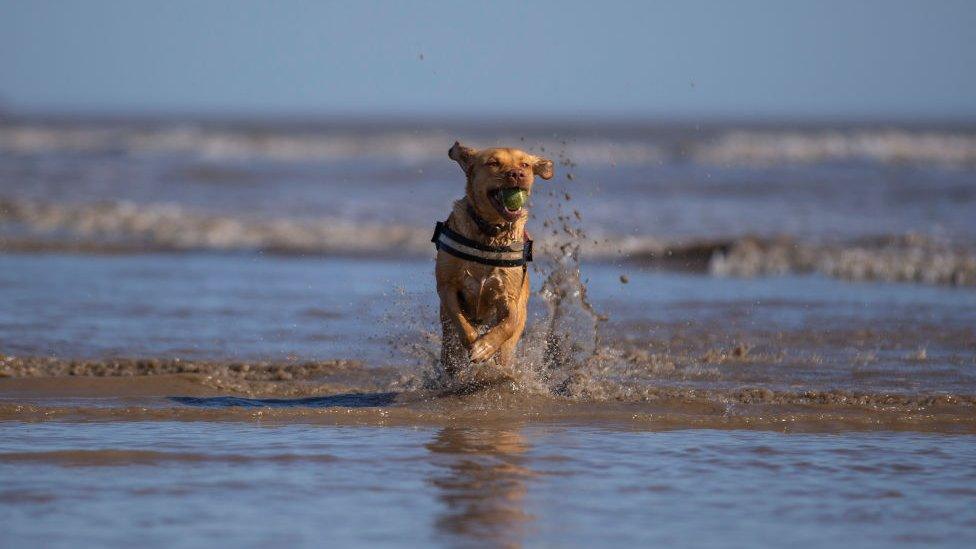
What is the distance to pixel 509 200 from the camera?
7008 millimetres

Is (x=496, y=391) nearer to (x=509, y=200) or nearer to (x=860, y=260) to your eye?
(x=509, y=200)

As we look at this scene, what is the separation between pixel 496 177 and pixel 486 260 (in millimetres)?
464

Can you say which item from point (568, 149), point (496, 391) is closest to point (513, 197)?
point (496, 391)

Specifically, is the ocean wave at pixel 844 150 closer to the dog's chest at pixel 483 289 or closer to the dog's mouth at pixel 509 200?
the dog's chest at pixel 483 289

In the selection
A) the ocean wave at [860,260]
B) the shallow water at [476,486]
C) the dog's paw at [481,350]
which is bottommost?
the shallow water at [476,486]

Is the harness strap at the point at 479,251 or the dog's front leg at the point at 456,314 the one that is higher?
the harness strap at the point at 479,251

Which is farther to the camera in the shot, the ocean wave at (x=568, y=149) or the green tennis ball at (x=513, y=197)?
the ocean wave at (x=568, y=149)

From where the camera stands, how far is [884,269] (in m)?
13.5

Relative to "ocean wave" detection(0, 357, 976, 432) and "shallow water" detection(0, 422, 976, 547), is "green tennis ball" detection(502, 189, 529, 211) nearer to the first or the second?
"ocean wave" detection(0, 357, 976, 432)

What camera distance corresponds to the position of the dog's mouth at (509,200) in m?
7.00

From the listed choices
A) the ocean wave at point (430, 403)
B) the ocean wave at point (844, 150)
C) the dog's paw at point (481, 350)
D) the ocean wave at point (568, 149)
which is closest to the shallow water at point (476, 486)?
the ocean wave at point (430, 403)

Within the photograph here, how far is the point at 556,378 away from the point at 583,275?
6.13 meters

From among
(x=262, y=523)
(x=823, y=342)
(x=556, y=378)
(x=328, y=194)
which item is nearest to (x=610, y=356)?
(x=556, y=378)

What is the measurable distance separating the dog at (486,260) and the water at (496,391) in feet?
0.99
